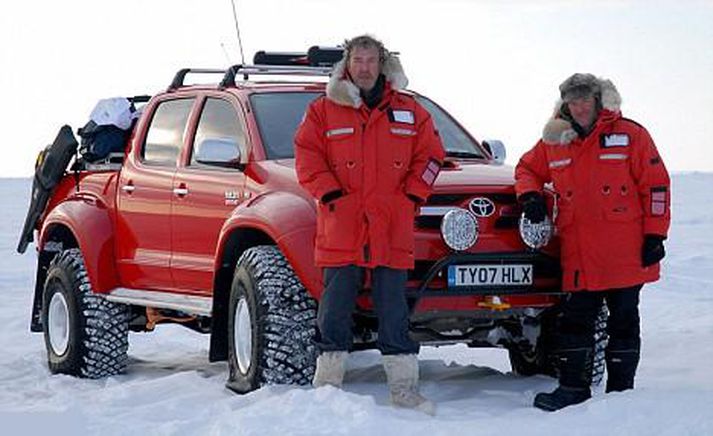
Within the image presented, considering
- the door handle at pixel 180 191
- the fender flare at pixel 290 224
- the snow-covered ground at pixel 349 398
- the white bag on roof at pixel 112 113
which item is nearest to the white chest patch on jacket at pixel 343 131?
the fender flare at pixel 290 224

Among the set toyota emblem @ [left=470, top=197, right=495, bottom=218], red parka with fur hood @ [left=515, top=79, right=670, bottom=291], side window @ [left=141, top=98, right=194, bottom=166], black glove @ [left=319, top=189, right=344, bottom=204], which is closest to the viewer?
black glove @ [left=319, top=189, right=344, bottom=204]

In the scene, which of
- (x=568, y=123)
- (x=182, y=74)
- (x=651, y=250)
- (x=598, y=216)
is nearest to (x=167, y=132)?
(x=182, y=74)

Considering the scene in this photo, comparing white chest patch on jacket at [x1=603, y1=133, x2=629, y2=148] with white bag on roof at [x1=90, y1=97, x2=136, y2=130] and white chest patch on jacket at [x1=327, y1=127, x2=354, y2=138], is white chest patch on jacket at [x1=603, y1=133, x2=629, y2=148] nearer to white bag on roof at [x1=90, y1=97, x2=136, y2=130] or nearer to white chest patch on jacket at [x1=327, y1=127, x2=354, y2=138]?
white chest patch on jacket at [x1=327, y1=127, x2=354, y2=138]

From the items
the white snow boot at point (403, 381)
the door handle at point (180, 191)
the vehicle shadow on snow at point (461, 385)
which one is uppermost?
the door handle at point (180, 191)

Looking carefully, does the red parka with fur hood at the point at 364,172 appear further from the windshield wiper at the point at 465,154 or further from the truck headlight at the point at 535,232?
the windshield wiper at the point at 465,154

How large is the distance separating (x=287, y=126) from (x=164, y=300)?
1374 mm

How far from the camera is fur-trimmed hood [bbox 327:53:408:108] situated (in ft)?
21.8

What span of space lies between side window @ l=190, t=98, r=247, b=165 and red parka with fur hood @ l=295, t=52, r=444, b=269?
3.69 ft

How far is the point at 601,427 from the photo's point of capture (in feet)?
19.2

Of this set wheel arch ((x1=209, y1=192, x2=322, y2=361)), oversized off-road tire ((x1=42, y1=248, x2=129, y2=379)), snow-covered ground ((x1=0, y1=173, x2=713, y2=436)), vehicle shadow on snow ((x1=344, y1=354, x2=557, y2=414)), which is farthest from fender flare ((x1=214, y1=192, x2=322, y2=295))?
oversized off-road tire ((x1=42, y1=248, x2=129, y2=379))

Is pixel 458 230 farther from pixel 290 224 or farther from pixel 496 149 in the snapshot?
pixel 496 149

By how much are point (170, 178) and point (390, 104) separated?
2.26m

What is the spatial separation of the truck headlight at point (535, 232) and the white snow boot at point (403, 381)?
0.87 metres

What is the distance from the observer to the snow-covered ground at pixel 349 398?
586cm
